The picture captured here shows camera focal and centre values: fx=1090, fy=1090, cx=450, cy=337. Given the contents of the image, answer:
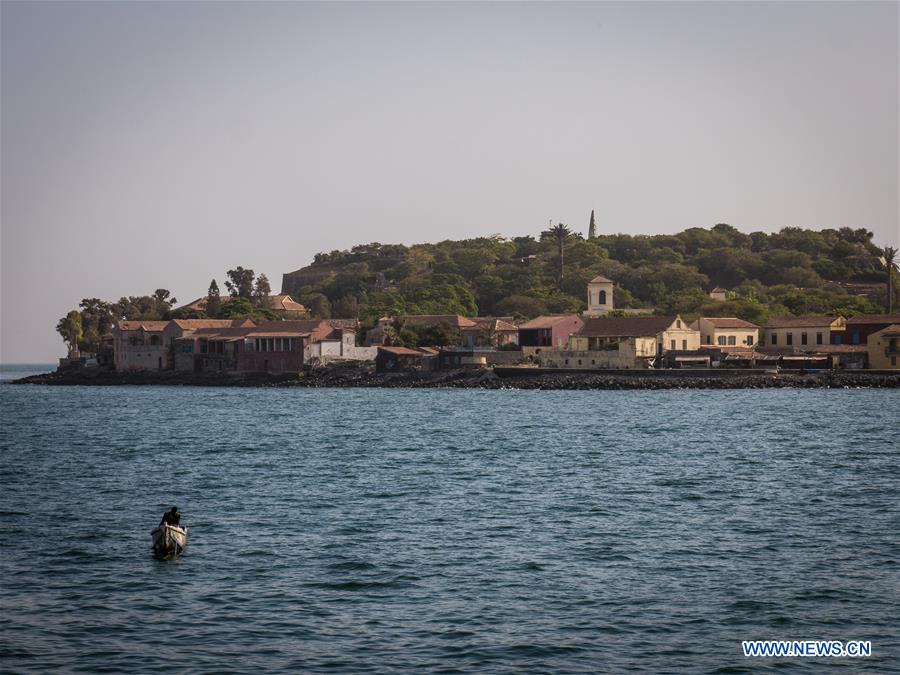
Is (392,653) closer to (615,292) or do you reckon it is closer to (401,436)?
(401,436)

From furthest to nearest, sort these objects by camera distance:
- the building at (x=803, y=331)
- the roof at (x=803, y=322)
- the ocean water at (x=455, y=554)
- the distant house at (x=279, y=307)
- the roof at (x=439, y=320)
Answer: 1. the distant house at (x=279, y=307)
2. the roof at (x=439, y=320)
3. the roof at (x=803, y=322)
4. the building at (x=803, y=331)
5. the ocean water at (x=455, y=554)

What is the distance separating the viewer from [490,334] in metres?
119

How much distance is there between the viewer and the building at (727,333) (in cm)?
10694

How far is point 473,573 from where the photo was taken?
75.0ft

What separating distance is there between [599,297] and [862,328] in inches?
1422

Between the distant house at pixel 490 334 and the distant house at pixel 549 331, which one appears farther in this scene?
the distant house at pixel 490 334

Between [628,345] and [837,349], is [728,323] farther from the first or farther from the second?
[628,345]

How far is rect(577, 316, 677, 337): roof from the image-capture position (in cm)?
10250

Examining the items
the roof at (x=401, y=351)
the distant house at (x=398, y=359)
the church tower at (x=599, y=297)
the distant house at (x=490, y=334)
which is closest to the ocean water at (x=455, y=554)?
the distant house at (x=398, y=359)

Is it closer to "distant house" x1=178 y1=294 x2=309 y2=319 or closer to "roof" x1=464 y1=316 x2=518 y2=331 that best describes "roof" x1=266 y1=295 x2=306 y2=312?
"distant house" x1=178 y1=294 x2=309 y2=319

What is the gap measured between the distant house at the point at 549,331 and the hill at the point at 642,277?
17532 mm

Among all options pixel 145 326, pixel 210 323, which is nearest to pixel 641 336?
pixel 210 323

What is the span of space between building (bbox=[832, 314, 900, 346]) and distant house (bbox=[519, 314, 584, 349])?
26.3 m

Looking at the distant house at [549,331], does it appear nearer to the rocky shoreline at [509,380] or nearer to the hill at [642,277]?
the rocky shoreline at [509,380]
